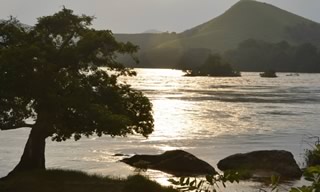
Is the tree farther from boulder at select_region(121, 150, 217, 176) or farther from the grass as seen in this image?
boulder at select_region(121, 150, 217, 176)

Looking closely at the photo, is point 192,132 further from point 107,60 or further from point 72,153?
point 107,60

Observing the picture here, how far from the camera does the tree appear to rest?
1196 inches

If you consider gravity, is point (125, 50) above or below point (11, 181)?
above

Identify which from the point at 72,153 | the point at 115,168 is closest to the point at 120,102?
the point at 115,168

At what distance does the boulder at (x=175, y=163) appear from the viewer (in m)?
43.2

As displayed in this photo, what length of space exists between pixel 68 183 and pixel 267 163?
20.3 meters

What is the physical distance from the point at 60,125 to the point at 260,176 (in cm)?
1891

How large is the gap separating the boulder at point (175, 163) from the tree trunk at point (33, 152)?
12.9 meters

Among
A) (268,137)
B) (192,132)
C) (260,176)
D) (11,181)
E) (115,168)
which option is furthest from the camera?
(192,132)

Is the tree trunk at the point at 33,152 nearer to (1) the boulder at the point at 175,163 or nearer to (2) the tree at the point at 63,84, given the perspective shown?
(2) the tree at the point at 63,84

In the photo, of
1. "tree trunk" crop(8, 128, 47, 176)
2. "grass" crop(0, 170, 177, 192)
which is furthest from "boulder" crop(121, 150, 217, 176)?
"tree trunk" crop(8, 128, 47, 176)

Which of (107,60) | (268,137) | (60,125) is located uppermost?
(107,60)

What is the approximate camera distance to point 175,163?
4484cm

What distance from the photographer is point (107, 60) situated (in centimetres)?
3428
